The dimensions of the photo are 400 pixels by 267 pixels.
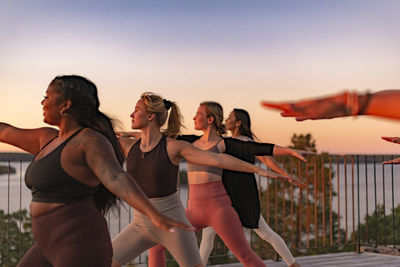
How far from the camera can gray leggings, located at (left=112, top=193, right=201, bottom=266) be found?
3.56 meters

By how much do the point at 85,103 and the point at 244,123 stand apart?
11.5 ft

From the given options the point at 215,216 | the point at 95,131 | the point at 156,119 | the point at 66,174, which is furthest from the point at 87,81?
the point at 215,216

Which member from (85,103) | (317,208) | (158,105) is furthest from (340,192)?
(85,103)

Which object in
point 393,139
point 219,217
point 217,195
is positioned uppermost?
point 393,139

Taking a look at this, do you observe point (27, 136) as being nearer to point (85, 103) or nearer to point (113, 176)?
point (85, 103)

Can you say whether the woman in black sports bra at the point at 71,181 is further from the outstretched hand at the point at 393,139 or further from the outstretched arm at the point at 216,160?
the outstretched hand at the point at 393,139

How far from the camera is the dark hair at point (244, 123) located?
5.95 m

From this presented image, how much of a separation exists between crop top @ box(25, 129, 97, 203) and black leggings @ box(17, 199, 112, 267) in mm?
40

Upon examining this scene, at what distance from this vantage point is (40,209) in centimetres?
246

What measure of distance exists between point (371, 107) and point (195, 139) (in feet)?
13.2

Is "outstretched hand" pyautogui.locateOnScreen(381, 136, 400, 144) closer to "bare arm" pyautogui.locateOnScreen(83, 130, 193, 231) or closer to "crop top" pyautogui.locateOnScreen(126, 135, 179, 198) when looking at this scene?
"bare arm" pyautogui.locateOnScreen(83, 130, 193, 231)

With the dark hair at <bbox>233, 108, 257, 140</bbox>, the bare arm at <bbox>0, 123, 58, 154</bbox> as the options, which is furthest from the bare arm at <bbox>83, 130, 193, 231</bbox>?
Result: the dark hair at <bbox>233, 108, 257, 140</bbox>

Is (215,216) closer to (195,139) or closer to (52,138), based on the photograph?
(195,139)

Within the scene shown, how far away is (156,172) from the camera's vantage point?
387 centimetres
